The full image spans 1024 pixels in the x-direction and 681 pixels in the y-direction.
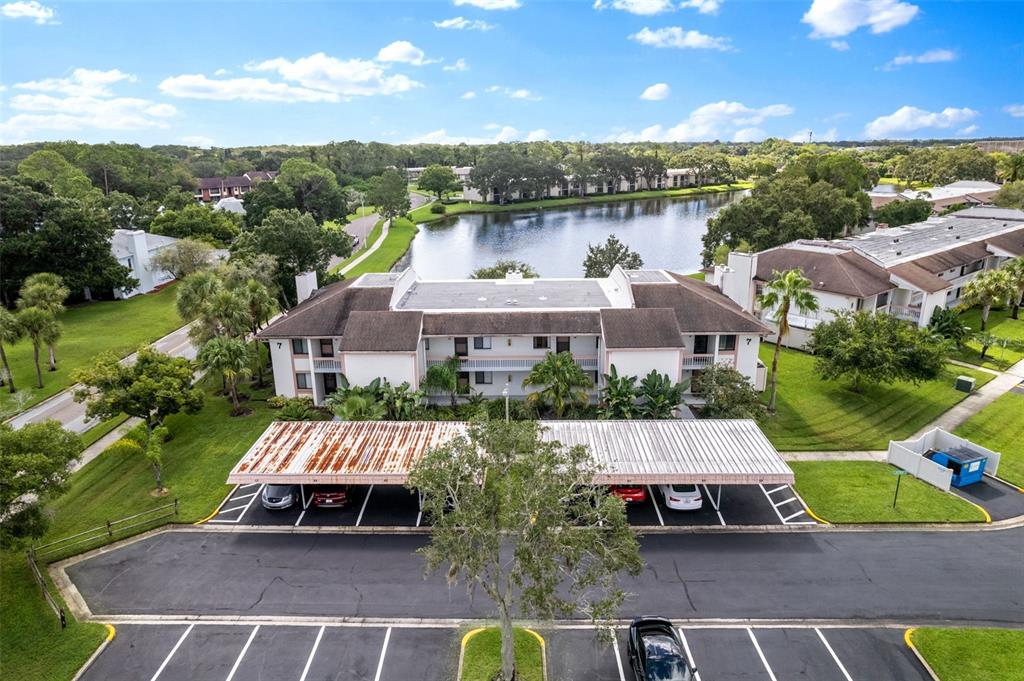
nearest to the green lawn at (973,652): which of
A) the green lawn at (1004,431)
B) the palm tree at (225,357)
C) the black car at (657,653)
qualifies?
the black car at (657,653)

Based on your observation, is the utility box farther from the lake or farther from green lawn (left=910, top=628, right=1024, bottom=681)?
the lake

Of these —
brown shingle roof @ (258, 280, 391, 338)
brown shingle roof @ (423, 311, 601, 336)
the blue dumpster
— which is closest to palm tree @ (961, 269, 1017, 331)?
the blue dumpster

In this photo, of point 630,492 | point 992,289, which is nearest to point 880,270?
point 992,289

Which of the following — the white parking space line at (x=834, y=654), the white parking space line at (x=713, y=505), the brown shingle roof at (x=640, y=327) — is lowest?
the white parking space line at (x=834, y=654)

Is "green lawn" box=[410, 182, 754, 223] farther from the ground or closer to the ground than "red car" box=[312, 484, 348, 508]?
farther from the ground

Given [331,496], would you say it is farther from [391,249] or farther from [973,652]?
[391,249]

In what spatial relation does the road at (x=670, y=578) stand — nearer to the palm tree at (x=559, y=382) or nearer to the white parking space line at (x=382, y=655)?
the white parking space line at (x=382, y=655)

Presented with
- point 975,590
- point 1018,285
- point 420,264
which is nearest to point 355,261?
point 420,264
